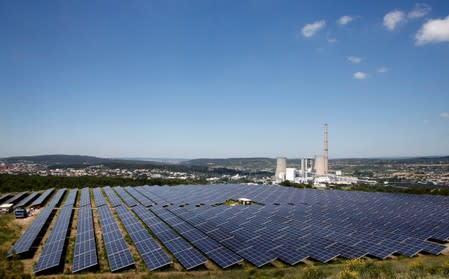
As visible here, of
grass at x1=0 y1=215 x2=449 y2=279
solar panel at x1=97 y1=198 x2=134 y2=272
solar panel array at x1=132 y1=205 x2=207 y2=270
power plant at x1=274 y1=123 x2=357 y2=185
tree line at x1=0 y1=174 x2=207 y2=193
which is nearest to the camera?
grass at x1=0 y1=215 x2=449 y2=279

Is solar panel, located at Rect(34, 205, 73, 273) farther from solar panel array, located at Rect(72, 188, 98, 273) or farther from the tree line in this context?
the tree line

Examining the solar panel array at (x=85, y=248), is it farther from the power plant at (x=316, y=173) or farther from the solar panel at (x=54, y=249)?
the power plant at (x=316, y=173)

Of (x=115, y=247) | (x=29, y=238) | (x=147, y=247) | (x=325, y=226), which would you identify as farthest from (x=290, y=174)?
(x=29, y=238)

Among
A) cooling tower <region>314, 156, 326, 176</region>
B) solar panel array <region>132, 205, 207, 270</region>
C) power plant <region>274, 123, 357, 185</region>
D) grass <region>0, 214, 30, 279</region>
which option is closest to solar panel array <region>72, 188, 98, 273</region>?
grass <region>0, 214, 30, 279</region>

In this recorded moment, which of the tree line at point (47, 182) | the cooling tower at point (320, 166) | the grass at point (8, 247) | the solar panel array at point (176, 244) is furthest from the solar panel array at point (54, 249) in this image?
the cooling tower at point (320, 166)

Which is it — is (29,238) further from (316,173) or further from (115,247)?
(316,173)
